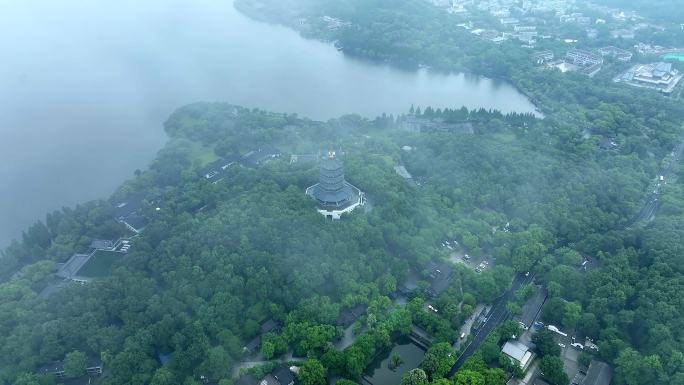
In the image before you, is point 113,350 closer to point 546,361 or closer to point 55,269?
point 55,269

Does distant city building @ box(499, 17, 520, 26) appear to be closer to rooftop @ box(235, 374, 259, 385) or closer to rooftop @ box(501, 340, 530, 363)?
rooftop @ box(501, 340, 530, 363)

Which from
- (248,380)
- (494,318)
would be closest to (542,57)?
(494,318)

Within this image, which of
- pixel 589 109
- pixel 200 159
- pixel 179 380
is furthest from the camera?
pixel 589 109

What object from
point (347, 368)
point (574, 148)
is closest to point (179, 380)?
point (347, 368)

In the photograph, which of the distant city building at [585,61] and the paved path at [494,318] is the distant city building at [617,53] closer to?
the distant city building at [585,61]

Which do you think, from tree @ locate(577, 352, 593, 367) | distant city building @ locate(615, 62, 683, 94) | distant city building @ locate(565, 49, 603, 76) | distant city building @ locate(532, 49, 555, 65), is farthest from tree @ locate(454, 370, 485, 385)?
distant city building @ locate(532, 49, 555, 65)

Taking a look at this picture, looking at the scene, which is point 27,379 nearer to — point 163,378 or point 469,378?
point 163,378

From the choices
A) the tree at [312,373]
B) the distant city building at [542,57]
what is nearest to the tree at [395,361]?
the tree at [312,373]

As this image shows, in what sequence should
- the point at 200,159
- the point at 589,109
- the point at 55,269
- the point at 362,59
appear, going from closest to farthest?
the point at 55,269, the point at 200,159, the point at 589,109, the point at 362,59
